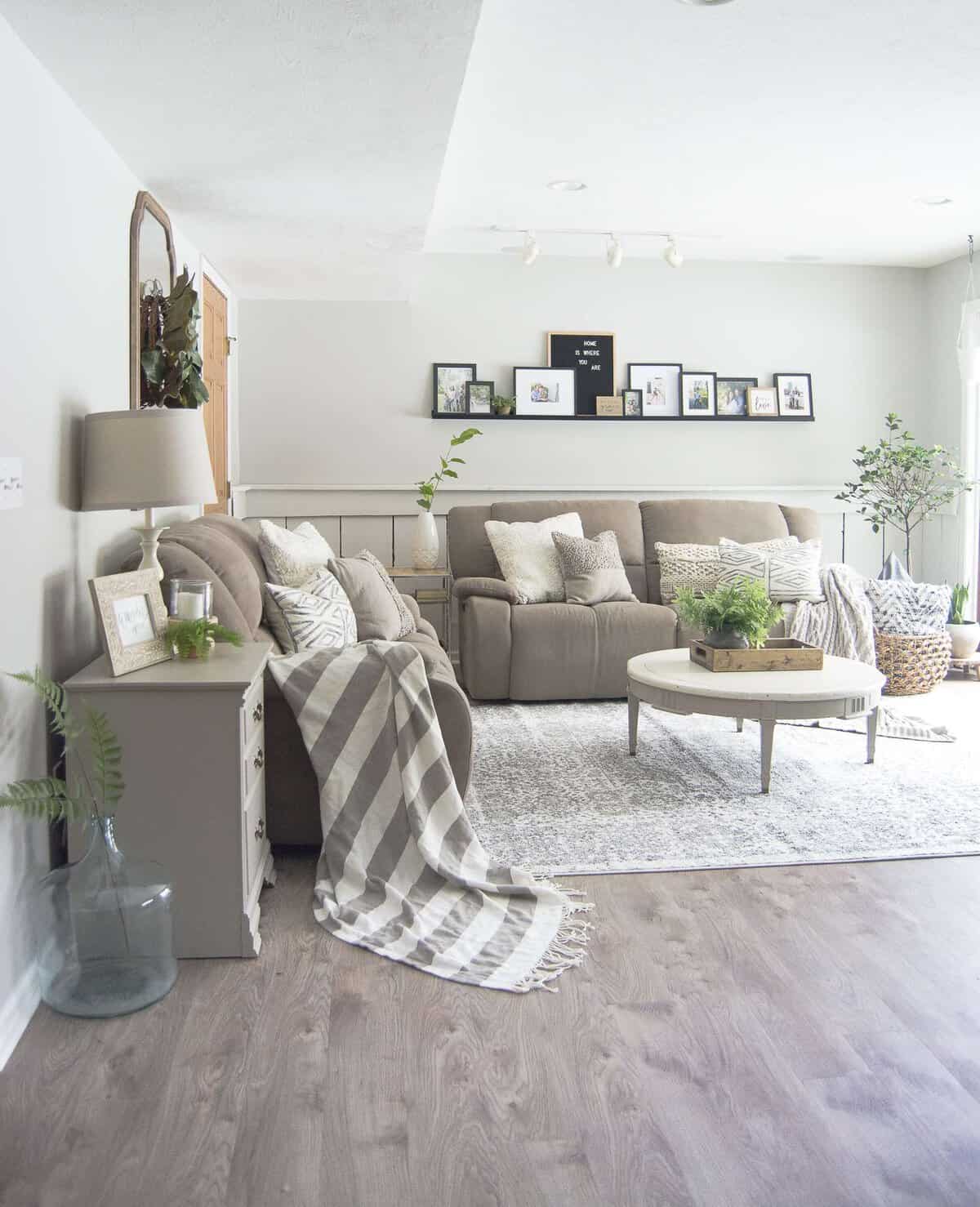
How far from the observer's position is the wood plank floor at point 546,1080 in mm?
1658

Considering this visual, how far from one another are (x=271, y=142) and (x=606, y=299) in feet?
11.9

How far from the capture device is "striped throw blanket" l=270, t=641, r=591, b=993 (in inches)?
103

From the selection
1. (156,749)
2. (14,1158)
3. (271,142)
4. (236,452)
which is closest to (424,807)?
(156,749)

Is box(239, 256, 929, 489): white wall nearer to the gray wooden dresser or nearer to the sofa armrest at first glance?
the sofa armrest

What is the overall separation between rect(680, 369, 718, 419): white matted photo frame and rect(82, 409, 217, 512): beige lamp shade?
4378mm

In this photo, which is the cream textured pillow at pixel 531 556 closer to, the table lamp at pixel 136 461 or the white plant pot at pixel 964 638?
the white plant pot at pixel 964 638

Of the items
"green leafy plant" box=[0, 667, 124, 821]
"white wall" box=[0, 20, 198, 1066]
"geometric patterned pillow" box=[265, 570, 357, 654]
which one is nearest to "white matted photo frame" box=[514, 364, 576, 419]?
"geometric patterned pillow" box=[265, 570, 357, 654]

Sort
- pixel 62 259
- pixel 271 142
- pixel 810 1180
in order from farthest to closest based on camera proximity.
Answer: pixel 271 142
pixel 62 259
pixel 810 1180

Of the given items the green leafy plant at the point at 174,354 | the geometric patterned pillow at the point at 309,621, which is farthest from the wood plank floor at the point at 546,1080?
the green leafy plant at the point at 174,354

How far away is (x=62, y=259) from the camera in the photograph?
2582 millimetres

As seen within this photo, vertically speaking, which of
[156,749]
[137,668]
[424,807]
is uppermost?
[137,668]

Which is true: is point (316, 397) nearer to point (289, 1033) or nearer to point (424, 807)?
point (424, 807)

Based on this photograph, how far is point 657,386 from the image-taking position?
647 centimetres

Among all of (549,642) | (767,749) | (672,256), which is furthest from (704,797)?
(672,256)
